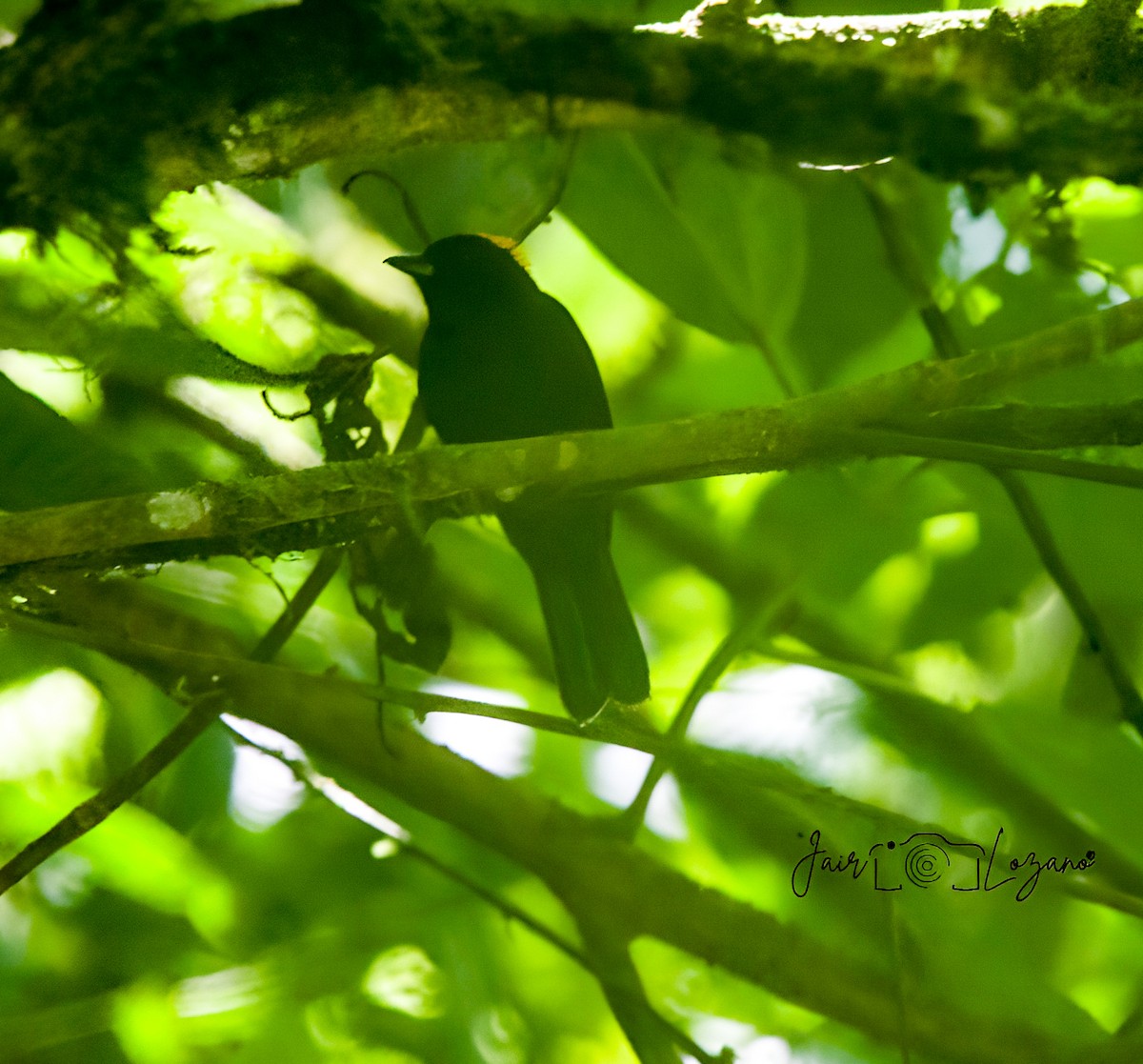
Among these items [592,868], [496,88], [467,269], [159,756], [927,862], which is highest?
[496,88]

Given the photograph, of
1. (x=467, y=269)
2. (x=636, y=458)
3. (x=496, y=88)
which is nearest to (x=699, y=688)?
(x=636, y=458)

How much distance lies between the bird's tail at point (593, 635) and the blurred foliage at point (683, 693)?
6 cm

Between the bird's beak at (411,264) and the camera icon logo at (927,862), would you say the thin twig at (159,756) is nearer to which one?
the bird's beak at (411,264)

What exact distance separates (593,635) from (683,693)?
0.18 metres

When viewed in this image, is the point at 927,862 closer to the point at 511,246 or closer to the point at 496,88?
the point at 511,246

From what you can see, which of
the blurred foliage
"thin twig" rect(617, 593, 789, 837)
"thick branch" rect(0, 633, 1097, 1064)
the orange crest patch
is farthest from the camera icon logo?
the orange crest patch

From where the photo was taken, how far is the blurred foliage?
154cm

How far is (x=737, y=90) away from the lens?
1.35 metres

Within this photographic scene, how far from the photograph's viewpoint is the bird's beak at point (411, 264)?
1492 millimetres

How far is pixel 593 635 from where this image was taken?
1483mm

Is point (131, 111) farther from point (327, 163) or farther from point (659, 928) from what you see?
point (659, 928)

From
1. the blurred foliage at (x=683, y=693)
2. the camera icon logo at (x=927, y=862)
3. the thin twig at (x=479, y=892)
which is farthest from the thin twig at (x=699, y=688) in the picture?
the camera icon logo at (x=927, y=862)

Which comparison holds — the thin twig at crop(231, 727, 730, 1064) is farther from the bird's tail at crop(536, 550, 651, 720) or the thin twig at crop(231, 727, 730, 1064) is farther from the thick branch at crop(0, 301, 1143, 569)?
the thick branch at crop(0, 301, 1143, 569)

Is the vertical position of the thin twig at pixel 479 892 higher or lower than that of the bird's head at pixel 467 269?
lower
